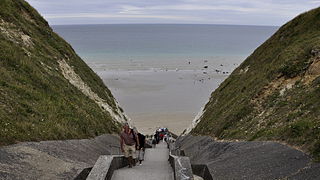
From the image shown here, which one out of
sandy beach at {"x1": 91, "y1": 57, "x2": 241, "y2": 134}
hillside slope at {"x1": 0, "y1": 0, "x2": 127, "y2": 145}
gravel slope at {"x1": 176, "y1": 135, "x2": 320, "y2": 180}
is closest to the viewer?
gravel slope at {"x1": 176, "y1": 135, "x2": 320, "y2": 180}

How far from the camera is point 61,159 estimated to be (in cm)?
1278

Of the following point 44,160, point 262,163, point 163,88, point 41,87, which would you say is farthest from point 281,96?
point 163,88

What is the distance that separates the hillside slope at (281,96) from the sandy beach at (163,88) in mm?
18388

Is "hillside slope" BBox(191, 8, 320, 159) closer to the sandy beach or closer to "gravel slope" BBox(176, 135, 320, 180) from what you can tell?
"gravel slope" BBox(176, 135, 320, 180)

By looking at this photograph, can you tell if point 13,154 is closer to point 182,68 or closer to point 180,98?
point 180,98

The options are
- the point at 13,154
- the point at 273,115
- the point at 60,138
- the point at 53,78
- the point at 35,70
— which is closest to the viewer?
the point at 13,154

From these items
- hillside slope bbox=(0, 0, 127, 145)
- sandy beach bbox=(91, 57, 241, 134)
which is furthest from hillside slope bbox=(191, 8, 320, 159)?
sandy beach bbox=(91, 57, 241, 134)

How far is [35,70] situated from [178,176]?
1598cm

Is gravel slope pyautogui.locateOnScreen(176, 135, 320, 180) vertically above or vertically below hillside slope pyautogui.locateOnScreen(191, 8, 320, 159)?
below

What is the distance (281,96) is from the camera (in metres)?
19.9

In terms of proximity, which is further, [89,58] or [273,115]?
[89,58]

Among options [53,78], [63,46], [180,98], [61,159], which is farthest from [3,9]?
[180,98]

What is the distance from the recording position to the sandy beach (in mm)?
50312

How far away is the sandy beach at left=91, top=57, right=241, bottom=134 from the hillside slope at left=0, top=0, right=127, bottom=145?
15.2m
